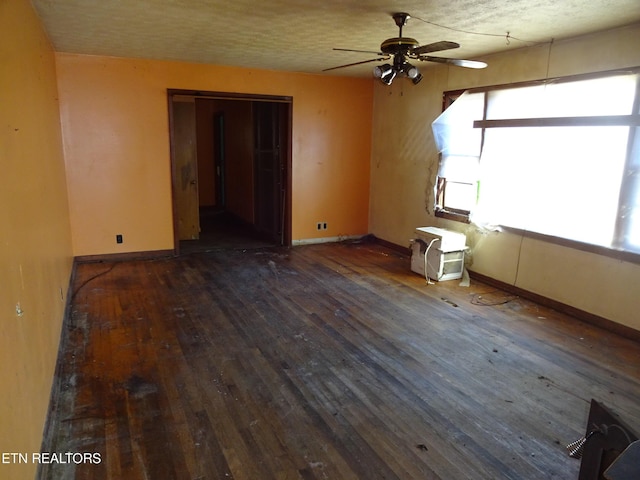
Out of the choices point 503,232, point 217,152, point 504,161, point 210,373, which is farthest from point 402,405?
point 217,152

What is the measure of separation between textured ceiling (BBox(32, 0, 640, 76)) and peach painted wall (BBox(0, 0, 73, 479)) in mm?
601

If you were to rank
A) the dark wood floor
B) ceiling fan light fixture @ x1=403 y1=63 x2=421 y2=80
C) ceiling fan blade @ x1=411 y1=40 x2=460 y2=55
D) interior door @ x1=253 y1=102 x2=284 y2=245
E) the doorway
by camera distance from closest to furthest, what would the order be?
the dark wood floor, ceiling fan blade @ x1=411 y1=40 x2=460 y2=55, ceiling fan light fixture @ x1=403 y1=63 x2=421 y2=80, the doorway, interior door @ x1=253 y1=102 x2=284 y2=245

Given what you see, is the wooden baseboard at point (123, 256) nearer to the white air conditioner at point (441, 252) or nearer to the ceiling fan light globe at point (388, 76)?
the white air conditioner at point (441, 252)

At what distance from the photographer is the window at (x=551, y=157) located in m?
3.68

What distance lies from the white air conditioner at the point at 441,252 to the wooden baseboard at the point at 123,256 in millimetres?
3324

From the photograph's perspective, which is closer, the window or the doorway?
the window

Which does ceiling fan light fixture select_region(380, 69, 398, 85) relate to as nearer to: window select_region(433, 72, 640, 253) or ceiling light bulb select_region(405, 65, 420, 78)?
ceiling light bulb select_region(405, 65, 420, 78)

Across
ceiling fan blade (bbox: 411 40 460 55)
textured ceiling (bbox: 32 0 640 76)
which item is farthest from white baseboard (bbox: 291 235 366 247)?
ceiling fan blade (bbox: 411 40 460 55)

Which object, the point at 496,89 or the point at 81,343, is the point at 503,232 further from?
the point at 81,343

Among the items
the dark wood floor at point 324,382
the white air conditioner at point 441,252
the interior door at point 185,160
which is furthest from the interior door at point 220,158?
the white air conditioner at point 441,252

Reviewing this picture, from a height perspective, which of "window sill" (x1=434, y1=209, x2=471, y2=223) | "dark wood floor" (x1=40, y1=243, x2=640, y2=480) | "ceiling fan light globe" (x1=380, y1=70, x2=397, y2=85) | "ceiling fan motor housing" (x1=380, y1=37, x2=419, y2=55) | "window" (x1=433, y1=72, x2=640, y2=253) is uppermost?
"ceiling fan motor housing" (x1=380, y1=37, x2=419, y2=55)

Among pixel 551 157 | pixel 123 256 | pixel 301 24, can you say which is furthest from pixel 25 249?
pixel 551 157

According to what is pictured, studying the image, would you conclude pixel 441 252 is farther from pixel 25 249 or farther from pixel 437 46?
pixel 25 249

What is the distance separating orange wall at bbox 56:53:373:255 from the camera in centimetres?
522
